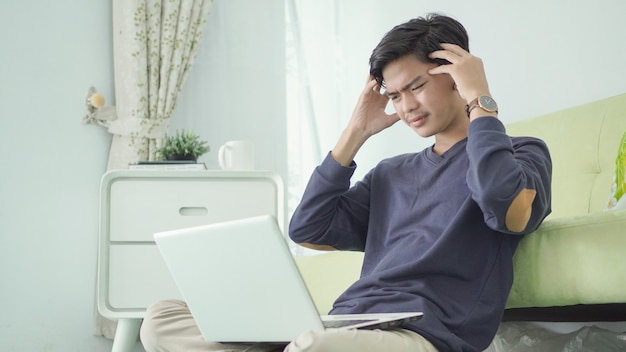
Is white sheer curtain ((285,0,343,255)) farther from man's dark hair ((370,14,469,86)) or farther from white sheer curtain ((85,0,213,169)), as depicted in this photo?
man's dark hair ((370,14,469,86))

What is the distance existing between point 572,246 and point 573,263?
2 centimetres

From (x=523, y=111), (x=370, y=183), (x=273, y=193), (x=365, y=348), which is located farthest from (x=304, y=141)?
(x=365, y=348)

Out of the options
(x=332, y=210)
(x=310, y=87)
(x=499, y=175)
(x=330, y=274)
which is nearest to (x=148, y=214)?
(x=330, y=274)

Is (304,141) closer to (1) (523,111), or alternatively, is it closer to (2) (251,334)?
(1) (523,111)

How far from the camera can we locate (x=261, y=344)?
3.96ft

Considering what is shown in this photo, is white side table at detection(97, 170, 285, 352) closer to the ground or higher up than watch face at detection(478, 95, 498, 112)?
closer to the ground

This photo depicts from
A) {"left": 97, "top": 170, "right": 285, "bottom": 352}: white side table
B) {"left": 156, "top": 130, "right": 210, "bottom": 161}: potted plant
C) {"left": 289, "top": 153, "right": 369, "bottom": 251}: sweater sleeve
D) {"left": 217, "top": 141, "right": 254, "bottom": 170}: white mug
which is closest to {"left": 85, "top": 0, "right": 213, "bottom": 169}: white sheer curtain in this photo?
{"left": 156, "top": 130, "right": 210, "bottom": 161}: potted plant

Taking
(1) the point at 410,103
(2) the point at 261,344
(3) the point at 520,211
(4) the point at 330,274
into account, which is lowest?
(4) the point at 330,274

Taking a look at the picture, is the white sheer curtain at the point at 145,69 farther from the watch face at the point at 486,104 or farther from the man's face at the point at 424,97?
the watch face at the point at 486,104

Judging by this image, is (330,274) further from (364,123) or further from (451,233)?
(451,233)

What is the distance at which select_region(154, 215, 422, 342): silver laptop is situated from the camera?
108cm

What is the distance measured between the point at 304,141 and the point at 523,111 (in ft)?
3.34

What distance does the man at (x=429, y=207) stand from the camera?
118 centimetres

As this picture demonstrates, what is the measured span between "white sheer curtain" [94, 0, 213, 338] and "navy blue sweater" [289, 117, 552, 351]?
1616 millimetres
